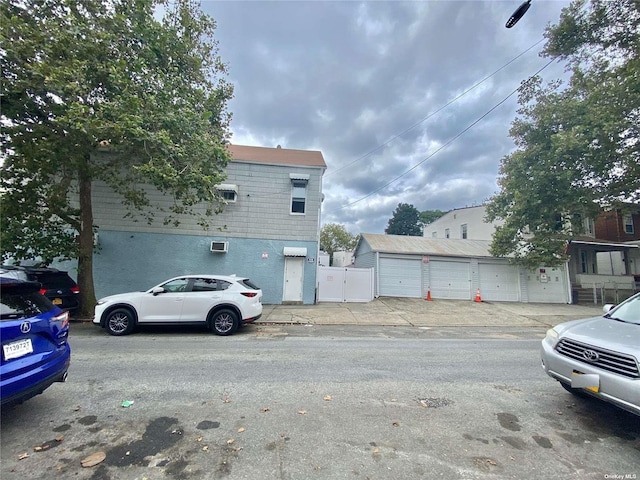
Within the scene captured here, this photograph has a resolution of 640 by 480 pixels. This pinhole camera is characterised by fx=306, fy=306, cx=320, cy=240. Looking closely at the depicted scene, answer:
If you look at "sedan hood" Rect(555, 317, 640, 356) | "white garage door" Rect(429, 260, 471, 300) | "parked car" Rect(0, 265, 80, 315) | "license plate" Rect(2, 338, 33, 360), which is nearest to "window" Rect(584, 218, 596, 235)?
"white garage door" Rect(429, 260, 471, 300)

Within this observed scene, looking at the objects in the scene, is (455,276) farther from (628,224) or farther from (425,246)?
(628,224)

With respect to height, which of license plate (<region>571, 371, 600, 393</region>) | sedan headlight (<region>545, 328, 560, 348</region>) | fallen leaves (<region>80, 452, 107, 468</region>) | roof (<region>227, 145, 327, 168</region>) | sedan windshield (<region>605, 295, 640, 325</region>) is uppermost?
roof (<region>227, 145, 327, 168</region>)

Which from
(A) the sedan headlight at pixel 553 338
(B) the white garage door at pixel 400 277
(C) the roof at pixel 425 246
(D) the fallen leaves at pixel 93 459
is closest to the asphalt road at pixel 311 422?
(D) the fallen leaves at pixel 93 459

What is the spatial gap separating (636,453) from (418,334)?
20.0 ft

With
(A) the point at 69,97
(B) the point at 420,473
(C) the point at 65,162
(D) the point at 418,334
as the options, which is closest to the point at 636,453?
(B) the point at 420,473

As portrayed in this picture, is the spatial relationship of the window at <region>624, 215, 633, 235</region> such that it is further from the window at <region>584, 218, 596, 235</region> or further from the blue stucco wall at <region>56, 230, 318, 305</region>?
the blue stucco wall at <region>56, 230, 318, 305</region>

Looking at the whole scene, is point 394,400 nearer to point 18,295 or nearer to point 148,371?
point 148,371

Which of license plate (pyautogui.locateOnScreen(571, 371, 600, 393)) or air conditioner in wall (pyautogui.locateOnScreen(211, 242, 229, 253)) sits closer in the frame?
license plate (pyautogui.locateOnScreen(571, 371, 600, 393))

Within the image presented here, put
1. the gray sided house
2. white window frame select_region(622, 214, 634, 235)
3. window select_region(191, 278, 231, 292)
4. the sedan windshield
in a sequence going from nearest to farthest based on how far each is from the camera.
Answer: the sedan windshield, window select_region(191, 278, 231, 292), the gray sided house, white window frame select_region(622, 214, 634, 235)

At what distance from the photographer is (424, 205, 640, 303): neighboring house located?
62.8 feet

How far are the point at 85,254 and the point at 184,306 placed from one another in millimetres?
4996

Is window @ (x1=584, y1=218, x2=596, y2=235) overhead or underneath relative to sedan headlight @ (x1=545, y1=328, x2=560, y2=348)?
overhead

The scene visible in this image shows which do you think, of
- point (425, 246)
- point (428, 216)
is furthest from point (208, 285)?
point (428, 216)

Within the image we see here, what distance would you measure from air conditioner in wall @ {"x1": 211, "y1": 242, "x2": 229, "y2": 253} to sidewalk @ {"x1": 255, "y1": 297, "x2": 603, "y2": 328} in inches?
130
